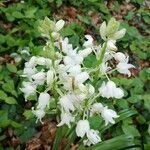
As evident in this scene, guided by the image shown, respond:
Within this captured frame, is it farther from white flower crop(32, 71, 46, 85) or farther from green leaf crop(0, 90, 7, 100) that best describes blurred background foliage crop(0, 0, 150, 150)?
white flower crop(32, 71, 46, 85)

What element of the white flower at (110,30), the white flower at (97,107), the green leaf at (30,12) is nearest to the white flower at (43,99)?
the white flower at (97,107)

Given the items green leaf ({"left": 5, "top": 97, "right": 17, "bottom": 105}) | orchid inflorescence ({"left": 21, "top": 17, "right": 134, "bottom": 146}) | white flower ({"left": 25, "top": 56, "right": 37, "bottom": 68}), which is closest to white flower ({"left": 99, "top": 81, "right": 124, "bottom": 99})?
orchid inflorescence ({"left": 21, "top": 17, "right": 134, "bottom": 146})

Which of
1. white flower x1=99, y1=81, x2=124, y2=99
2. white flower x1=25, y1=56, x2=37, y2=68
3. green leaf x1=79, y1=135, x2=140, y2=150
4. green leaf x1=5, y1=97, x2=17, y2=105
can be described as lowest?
green leaf x1=5, y1=97, x2=17, y2=105

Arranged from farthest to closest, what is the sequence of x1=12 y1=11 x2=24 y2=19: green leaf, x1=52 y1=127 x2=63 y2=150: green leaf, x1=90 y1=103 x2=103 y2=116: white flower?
1. x1=12 y1=11 x2=24 y2=19: green leaf
2. x1=52 y1=127 x2=63 y2=150: green leaf
3. x1=90 y1=103 x2=103 y2=116: white flower

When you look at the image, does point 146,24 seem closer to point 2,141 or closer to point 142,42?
point 142,42

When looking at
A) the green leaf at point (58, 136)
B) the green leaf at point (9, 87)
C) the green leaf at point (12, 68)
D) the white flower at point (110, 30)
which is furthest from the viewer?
the green leaf at point (12, 68)

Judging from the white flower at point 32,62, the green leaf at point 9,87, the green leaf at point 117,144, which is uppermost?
the white flower at point 32,62

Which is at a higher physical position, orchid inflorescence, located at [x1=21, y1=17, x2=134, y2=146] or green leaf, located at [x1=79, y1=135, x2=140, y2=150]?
orchid inflorescence, located at [x1=21, y1=17, x2=134, y2=146]

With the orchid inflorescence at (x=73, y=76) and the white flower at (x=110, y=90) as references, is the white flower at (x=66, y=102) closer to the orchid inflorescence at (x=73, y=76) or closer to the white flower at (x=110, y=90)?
the orchid inflorescence at (x=73, y=76)
